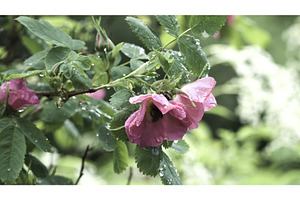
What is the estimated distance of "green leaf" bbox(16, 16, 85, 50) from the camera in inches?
18.1

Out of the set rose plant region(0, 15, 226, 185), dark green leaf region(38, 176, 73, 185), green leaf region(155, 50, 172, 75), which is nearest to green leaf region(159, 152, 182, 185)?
rose plant region(0, 15, 226, 185)

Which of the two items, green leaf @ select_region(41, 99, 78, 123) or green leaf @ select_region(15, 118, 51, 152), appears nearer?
green leaf @ select_region(15, 118, 51, 152)

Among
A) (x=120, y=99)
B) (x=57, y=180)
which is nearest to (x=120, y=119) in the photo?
(x=120, y=99)

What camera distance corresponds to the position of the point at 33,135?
45 cm

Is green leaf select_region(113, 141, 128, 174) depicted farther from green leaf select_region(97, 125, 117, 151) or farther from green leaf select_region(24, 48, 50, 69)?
green leaf select_region(24, 48, 50, 69)

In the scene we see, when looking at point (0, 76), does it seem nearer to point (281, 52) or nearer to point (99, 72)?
point (99, 72)

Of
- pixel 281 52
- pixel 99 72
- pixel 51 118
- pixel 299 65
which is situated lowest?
pixel 281 52

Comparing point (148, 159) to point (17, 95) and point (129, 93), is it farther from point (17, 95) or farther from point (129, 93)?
point (17, 95)

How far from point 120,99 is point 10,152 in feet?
0.46

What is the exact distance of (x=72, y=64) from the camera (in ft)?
1.35

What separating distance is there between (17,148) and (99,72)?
A: 13 centimetres

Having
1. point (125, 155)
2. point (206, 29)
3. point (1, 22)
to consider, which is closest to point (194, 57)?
point (206, 29)

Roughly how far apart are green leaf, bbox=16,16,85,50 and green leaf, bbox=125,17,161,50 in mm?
89

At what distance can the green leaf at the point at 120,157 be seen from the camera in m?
0.49
